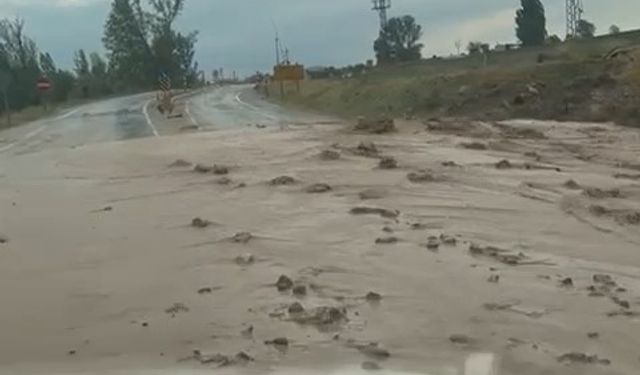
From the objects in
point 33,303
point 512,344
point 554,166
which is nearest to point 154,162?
point 554,166

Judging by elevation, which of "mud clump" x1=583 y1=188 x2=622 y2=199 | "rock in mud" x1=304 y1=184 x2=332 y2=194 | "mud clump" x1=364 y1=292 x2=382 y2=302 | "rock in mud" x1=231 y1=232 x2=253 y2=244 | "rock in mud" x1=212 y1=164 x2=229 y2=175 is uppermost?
"rock in mud" x1=231 y1=232 x2=253 y2=244

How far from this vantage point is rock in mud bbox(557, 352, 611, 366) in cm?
699

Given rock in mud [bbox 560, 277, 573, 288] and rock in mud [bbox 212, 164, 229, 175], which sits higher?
rock in mud [bbox 212, 164, 229, 175]

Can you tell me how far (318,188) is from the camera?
1555cm

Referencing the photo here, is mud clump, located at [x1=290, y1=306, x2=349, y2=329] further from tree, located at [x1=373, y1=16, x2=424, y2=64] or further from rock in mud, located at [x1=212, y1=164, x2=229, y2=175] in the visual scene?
tree, located at [x1=373, y1=16, x2=424, y2=64]

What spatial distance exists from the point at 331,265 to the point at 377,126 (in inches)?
597

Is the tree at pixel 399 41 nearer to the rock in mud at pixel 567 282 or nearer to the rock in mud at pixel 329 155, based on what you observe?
the rock in mud at pixel 329 155

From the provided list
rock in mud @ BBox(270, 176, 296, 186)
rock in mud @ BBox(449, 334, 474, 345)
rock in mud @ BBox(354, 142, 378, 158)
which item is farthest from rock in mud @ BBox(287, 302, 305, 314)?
rock in mud @ BBox(354, 142, 378, 158)

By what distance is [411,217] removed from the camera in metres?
12.8

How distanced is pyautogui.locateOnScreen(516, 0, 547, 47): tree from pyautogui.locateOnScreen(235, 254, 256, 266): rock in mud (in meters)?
51.9

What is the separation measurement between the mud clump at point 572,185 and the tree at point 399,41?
5797 centimetres

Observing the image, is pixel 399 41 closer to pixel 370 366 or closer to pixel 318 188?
pixel 318 188

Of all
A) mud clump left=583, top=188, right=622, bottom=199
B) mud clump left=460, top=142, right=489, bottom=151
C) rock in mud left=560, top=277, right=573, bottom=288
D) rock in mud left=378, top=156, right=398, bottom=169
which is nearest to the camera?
rock in mud left=560, top=277, right=573, bottom=288

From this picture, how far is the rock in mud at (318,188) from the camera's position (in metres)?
15.3
